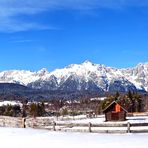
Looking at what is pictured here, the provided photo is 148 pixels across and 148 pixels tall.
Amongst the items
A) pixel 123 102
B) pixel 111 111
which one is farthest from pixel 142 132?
pixel 123 102

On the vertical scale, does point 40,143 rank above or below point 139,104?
below

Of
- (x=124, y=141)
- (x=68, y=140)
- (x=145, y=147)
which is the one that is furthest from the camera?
(x=68, y=140)

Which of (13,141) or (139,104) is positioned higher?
(139,104)

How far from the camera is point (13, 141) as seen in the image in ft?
117

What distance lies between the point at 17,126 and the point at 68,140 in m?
19.1

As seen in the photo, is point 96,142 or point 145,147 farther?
point 96,142

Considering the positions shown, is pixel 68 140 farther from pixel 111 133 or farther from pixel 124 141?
pixel 111 133

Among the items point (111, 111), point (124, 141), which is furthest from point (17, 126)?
point (111, 111)

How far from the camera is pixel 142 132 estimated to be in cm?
4125

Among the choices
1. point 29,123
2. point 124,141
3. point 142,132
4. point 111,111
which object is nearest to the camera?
point 124,141

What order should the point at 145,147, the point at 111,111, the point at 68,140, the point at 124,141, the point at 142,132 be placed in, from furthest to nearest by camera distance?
1. the point at 111,111
2. the point at 142,132
3. the point at 68,140
4. the point at 124,141
5. the point at 145,147

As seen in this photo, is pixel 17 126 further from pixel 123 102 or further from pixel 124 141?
pixel 123 102

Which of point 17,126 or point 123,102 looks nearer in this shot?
point 17,126

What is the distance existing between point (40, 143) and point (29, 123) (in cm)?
1892
